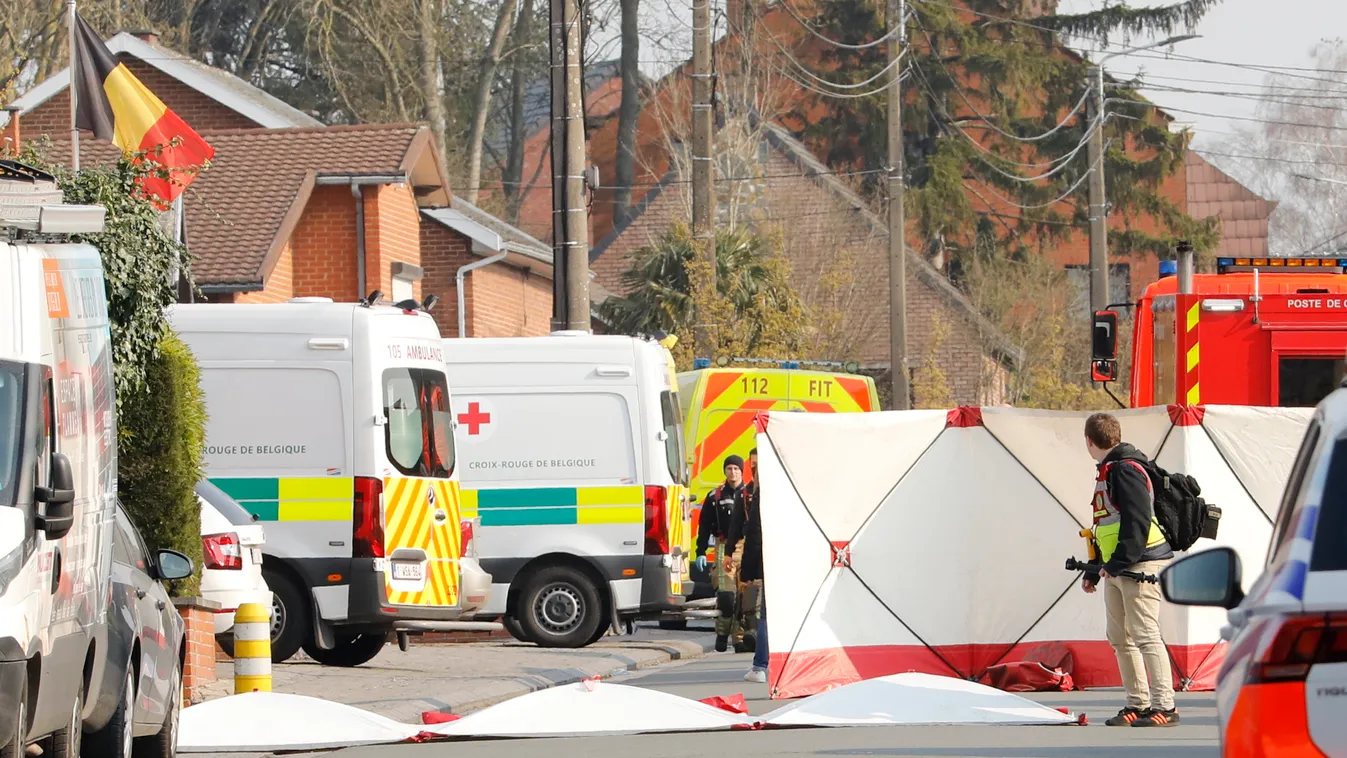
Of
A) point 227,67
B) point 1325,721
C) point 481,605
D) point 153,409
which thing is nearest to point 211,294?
point 481,605

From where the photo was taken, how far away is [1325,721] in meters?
4.48

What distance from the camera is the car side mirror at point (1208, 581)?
5.53 m

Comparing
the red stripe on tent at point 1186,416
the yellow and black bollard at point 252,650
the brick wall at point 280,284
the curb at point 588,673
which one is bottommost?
the curb at point 588,673

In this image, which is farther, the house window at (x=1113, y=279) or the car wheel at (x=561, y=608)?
the house window at (x=1113, y=279)

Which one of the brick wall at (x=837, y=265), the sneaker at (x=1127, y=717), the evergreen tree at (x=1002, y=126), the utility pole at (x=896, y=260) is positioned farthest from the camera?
the evergreen tree at (x=1002, y=126)

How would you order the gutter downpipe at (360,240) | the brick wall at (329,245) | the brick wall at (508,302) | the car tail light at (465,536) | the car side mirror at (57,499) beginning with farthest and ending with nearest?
the brick wall at (508,302), the brick wall at (329,245), the gutter downpipe at (360,240), the car tail light at (465,536), the car side mirror at (57,499)

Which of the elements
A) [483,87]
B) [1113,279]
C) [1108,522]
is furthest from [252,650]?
[1113,279]

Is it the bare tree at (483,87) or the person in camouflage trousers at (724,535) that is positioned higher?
the bare tree at (483,87)

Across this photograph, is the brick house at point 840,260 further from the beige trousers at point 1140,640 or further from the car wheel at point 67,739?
the car wheel at point 67,739

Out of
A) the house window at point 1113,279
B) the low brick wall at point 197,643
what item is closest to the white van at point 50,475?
the low brick wall at point 197,643

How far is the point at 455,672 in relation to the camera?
56.2ft

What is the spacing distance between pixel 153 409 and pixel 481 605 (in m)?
4.04

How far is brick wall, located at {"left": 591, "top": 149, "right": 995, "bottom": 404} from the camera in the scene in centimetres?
4644

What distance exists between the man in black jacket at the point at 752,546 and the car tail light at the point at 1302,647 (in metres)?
10.8
